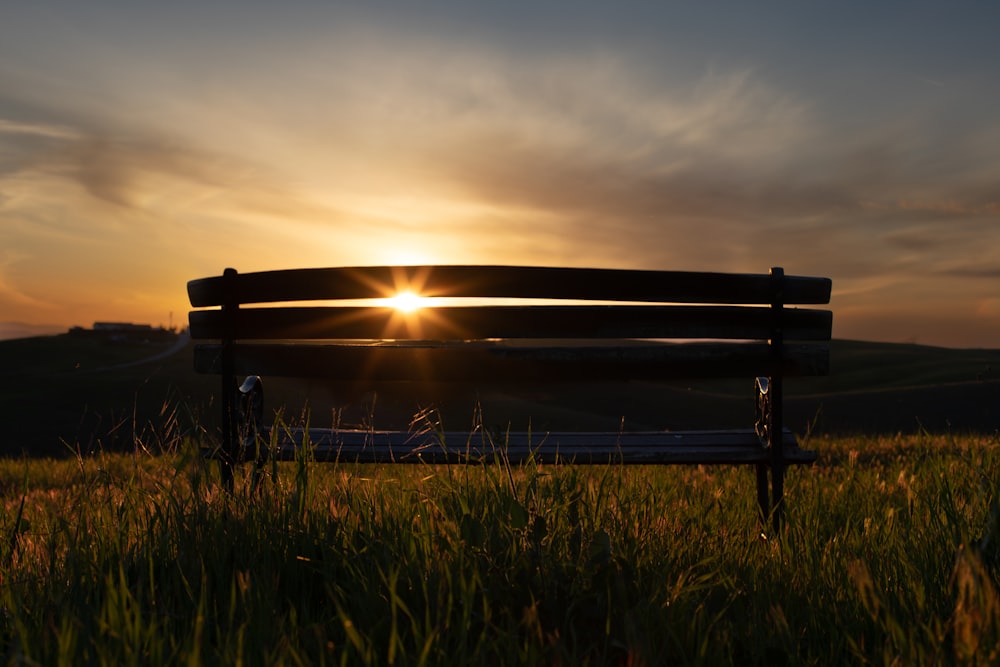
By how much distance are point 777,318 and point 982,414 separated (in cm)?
1875

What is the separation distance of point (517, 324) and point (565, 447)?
0.89 meters

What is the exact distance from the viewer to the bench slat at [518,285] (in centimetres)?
384

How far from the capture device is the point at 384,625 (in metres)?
2.23

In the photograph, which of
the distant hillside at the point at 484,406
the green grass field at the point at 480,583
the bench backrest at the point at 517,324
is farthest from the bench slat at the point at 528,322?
the distant hillside at the point at 484,406

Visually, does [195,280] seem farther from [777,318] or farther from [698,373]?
[777,318]

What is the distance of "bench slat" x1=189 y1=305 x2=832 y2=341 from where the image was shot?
3865mm

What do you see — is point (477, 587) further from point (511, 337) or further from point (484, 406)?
point (484, 406)

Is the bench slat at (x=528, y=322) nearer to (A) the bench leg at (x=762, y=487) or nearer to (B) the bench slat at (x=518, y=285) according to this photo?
(B) the bench slat at (x=518, y=285)

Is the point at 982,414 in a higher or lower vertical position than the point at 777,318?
lower

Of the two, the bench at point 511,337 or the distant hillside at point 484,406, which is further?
the distant hillside at point 484,406

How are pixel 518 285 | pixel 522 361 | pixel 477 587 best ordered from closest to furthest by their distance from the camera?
pixel 477 587 < pixel 518 285 < pixel 522 361

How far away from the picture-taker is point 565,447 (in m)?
4.30

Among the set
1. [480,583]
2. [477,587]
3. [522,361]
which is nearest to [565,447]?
[522,361]

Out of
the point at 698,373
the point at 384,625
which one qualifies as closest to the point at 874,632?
the point at 384,625
